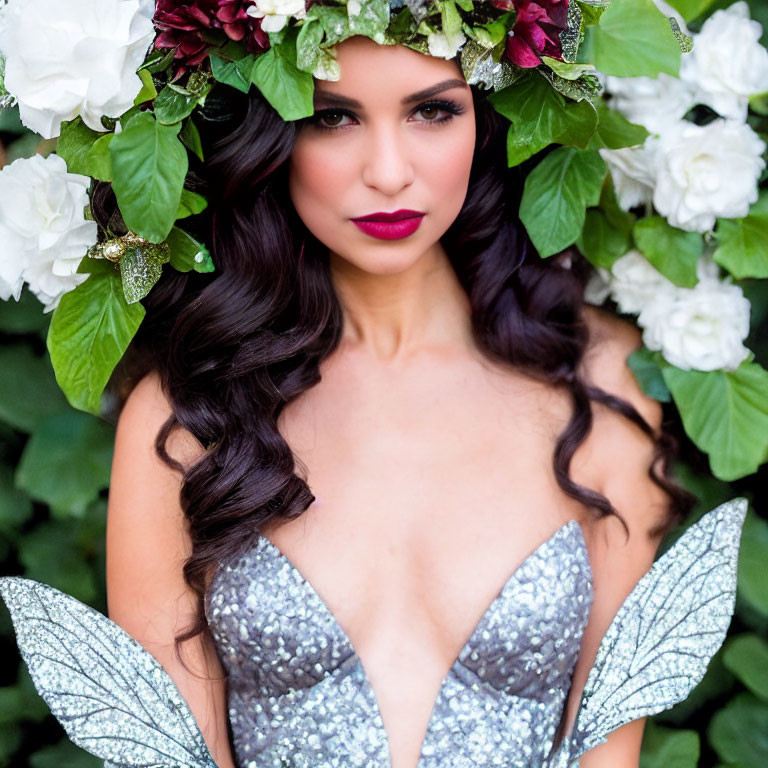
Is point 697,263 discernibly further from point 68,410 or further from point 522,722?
point 68,410

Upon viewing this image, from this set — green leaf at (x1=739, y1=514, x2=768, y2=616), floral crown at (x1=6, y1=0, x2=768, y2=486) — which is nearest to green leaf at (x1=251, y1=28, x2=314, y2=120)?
floral crown at (x1=6, y1=0, x2=768, y2=486)

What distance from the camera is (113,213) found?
1539 mm

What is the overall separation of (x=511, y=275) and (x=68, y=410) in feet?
2.73

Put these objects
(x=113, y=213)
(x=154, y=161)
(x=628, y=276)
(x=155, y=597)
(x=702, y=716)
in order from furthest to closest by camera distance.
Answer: (x=702, y=716)
(x=628, y=276)
(x=155, y=597)
(x=113, y=213)
(x=154, y=161)

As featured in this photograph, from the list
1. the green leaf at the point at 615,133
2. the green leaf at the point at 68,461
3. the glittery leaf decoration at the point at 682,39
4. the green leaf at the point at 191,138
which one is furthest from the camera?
the green leaf at the point at 68,461

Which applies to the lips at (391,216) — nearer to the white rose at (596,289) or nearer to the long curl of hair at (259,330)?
the long curl of hair at (259,330)

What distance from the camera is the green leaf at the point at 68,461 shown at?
6.21 feet

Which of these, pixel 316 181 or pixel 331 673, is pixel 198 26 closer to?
pixel 316 181

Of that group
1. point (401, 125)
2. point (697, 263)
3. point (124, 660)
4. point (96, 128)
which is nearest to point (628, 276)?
point (697, 263)

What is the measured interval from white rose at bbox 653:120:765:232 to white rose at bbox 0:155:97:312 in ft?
2.94

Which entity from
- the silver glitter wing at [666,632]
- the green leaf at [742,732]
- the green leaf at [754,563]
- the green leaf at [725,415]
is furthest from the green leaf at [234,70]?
the green leaf at [742,732]

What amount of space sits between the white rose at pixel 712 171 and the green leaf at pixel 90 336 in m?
0.85

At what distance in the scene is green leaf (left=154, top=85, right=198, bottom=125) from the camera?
1415 millimetres

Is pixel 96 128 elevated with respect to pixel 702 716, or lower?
elevated
